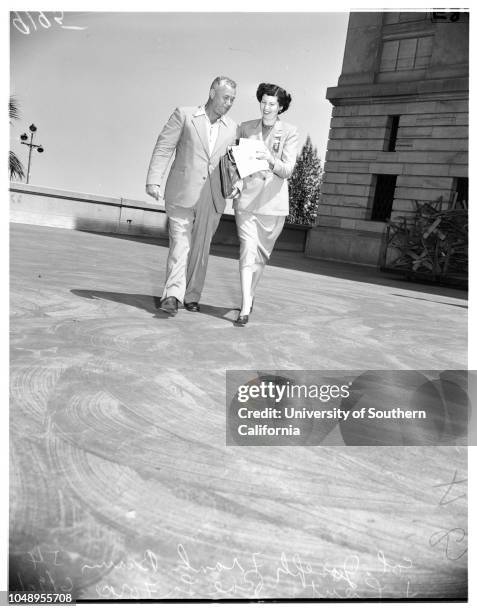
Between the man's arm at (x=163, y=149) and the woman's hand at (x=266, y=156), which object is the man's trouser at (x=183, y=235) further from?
the woman's hand at (x=266, y=156)

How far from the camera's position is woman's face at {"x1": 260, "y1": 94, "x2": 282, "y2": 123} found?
3.34 metres

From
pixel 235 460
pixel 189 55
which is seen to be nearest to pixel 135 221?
pixel 189 55

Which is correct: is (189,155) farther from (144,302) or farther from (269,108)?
(144,302)

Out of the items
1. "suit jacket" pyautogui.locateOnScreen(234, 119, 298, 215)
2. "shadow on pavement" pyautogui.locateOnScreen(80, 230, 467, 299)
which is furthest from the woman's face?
"shadow on pavement" pyautogui.locateOnScreen(80, 230, 467, 299)

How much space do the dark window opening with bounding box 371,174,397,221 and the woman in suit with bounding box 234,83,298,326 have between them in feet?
50.7

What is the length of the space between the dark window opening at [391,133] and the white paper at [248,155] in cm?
1537

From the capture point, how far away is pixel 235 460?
1.86 m

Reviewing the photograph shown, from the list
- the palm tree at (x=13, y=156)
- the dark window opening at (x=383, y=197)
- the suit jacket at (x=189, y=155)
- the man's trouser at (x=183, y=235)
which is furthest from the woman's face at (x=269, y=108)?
the dark window opening at (x=383, y=197)

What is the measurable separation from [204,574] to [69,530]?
0.34 m

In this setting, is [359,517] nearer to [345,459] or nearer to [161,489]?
[345,459]

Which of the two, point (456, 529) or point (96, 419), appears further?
point (96, 419)

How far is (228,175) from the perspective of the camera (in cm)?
381
